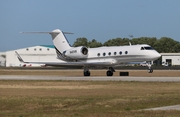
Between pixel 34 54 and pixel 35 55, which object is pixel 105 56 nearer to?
pixel 35 55

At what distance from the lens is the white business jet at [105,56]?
176 ft

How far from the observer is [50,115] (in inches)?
724

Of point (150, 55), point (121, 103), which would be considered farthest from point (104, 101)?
point (150, 55)

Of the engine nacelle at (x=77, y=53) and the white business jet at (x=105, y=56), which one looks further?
the engine nacelle at (x=77, y=53)

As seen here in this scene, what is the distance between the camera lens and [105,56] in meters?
55.3

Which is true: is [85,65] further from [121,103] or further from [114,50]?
[121,103]

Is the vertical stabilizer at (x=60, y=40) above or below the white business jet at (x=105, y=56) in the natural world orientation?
above

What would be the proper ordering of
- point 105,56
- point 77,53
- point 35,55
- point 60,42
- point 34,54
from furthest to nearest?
point 34,54
point 35,55
point 60,42
point 77,53
point 105,56

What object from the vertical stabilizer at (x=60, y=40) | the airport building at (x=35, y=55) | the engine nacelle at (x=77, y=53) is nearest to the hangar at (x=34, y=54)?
the airport building at (x=35, y=55)

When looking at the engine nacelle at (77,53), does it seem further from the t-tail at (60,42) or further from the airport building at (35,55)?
the airport building at (35,55)

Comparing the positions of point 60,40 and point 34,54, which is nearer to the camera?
point 60,40

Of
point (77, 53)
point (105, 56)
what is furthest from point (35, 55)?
point (105, 56)

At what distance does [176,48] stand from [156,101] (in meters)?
176

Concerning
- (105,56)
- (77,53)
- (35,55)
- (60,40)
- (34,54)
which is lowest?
(105,56)
